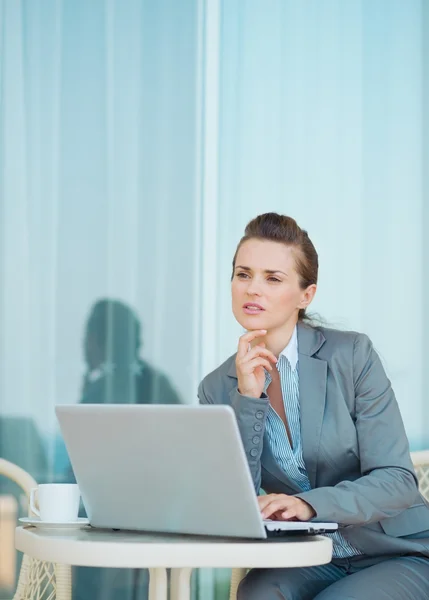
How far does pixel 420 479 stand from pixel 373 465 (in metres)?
0.59

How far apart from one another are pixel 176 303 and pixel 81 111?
1.99 ft

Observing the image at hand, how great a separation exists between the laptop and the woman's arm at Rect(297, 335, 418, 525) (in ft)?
0.52

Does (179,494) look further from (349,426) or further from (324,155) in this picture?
(324,155)

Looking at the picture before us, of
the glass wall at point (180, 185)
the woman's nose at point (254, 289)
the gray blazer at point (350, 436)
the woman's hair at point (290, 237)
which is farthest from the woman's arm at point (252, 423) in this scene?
the glass wall at point (180, 185)

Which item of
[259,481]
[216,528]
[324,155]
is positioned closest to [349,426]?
[259,481]

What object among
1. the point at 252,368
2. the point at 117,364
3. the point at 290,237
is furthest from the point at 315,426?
the point at 117,364

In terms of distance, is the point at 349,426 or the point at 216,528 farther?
the point at 349,426

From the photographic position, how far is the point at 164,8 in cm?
297

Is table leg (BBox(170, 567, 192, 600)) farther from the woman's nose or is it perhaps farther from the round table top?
the woman's nose

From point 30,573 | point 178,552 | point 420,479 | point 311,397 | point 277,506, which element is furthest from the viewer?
point 420,479

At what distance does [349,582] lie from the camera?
1789mm

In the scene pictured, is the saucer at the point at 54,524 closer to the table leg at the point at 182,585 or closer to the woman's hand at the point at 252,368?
the table leg at the point at 182,585

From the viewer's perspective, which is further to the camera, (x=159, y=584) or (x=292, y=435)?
(x=292, y=435)

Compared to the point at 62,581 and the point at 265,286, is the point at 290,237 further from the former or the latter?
the point at 62,581
